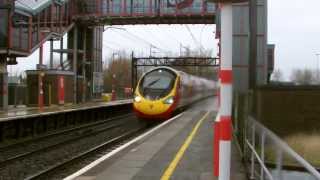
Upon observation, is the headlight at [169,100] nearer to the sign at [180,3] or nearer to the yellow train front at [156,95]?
the yellow train front at [156,95]

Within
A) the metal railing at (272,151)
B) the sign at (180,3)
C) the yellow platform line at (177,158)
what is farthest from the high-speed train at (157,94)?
the sign at (180,3)

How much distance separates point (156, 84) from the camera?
3086 centimetres

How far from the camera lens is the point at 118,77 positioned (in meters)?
106

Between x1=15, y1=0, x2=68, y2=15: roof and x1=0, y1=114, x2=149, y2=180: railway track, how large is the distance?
15856 mm

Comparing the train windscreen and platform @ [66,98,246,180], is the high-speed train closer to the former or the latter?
the train windscreen

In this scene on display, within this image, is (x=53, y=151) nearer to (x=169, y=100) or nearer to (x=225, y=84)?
(x=169, y=100)

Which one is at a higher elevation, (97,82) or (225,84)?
(225,84)

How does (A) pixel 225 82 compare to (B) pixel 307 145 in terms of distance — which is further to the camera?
(B) pixel 307 145

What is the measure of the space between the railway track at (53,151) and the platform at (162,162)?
5.37 ft

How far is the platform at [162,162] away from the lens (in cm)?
1184

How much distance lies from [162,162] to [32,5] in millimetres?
37282

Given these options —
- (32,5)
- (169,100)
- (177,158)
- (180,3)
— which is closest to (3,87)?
(169,100)

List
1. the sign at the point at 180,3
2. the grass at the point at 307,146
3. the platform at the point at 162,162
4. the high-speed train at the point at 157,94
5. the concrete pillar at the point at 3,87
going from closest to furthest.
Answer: the platform at the point at 162,162 → the grass at the point at 307,146 → the high-speed train at the point at 157,94 → the concrete pillar at the point at 3,87 → the sign at the point at 180,3

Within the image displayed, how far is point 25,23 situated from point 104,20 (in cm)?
1580
